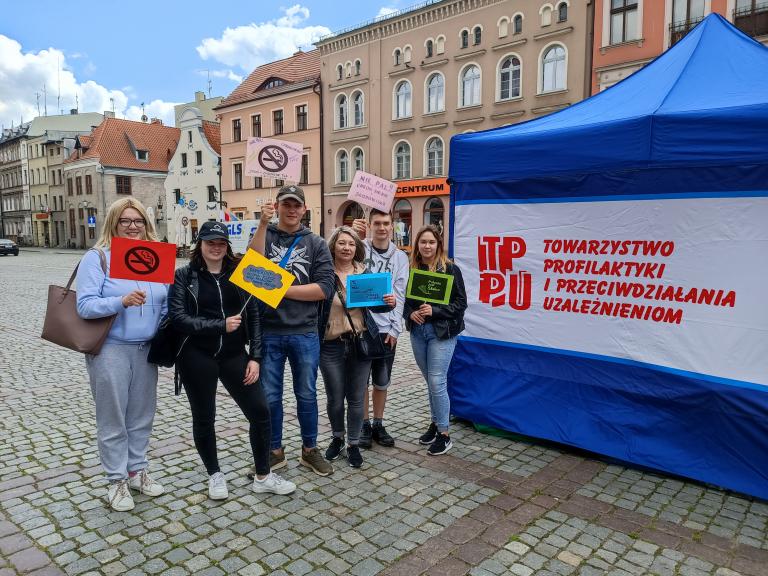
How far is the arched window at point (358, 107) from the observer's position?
96.8ft

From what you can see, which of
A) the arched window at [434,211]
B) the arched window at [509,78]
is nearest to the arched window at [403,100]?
the arched window at [434,211]

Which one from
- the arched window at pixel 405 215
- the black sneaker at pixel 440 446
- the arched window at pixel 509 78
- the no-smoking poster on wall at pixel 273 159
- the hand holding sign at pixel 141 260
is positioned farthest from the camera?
the arched window at pixel 405 215

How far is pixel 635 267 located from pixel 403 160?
24.4m

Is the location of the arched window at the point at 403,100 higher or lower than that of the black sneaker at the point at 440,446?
higher

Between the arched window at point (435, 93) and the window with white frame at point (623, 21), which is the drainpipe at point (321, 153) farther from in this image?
the window with white frame at point (623, 21)

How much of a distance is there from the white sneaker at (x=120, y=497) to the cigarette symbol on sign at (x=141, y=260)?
1.37 metres

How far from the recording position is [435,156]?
87.6ft

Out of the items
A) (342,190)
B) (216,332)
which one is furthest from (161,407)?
(342,190)

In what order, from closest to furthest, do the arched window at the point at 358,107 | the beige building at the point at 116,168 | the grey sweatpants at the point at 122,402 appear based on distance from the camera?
the grey sweatpants at the point at 122,402 < the arched window at the point at 358,107 < the beige building at the point at 116,168

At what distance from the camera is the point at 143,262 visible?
133 inches

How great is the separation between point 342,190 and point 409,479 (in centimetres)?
2705

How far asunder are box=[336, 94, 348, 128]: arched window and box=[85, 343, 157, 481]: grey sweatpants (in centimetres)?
2803

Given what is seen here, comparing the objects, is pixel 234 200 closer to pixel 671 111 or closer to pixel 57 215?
pixel 57 215

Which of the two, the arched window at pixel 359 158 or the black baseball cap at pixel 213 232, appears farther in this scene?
the arched window at pixel 359 158
